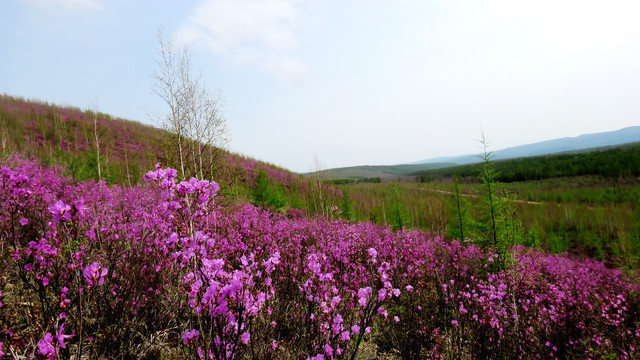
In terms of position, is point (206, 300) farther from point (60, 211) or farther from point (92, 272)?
point (60, 211)

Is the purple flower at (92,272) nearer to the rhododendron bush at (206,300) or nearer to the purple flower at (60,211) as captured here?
the rhododendron bush at (206,300)

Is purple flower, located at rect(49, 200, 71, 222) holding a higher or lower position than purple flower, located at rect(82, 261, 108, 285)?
higher

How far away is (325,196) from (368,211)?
791cm

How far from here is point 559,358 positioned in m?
4.59

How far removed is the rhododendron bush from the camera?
185cm

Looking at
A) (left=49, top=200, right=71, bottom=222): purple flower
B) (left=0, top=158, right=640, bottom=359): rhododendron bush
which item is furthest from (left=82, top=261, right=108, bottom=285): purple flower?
(left=49, top=200, right=71, bottom=222): purple flower

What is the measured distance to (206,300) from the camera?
1.61 metres

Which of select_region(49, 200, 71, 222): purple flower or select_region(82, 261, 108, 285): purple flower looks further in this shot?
select_region(82, 261, 108, 285): purple flower

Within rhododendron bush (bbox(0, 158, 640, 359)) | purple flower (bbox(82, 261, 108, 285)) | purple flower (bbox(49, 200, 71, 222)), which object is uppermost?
purple flower (bbox(49, 200, 71, 222))

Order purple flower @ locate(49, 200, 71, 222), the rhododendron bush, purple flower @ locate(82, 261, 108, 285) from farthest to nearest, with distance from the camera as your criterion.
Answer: the rhododendron bush < purple flower @ locate(82, 261, 108, 285) < purple flower @ locate(49, 200, 71, 222)

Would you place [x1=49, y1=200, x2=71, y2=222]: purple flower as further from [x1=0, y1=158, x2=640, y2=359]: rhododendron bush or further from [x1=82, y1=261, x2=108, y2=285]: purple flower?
[x1=82, y1=261, x2=108, y2=285]: purple flower

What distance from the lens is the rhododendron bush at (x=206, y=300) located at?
6.09ft

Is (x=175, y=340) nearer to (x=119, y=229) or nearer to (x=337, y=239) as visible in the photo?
(x=119, y=229)

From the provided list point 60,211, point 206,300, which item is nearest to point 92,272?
point 60,211
